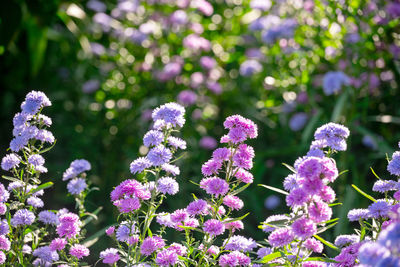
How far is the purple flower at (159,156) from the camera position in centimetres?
125

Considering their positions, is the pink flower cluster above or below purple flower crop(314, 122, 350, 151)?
below

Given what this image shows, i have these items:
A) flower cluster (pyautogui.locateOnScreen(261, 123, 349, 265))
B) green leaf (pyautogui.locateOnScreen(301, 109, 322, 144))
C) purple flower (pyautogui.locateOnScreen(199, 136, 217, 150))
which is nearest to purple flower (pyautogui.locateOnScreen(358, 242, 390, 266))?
flower cluster (pyautogui.locateOnScreen(261, 123, 349, 265))

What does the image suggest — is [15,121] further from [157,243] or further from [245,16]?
[245,16]

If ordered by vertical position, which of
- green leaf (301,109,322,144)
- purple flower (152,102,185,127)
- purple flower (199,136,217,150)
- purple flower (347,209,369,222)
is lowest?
purple flower (347,209,369,222)

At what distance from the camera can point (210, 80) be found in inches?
124

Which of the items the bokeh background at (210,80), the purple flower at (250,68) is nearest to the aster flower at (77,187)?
the bokeh background at (210,80)

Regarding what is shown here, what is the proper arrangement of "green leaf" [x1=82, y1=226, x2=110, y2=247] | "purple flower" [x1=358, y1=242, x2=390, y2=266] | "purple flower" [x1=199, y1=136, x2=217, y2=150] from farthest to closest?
1. "purple flower" [x1=199, y1=136, x2=217, y2=150]
2. "green leaf" [x1=82, y1=226, x2=110, y2=247]
3. "purple flower" [x1=358, y1=242, x2=390, y2=266]

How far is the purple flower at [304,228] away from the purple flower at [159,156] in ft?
1.11

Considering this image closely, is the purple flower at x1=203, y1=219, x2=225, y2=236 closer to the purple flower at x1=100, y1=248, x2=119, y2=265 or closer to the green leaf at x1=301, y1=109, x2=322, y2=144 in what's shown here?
the purple flower at x1=100, y1=248, x2=119, y2=265

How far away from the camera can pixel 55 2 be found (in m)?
2.92

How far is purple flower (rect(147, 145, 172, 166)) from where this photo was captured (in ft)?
4.10

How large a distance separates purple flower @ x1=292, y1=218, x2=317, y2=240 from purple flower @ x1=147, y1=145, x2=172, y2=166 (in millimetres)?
338

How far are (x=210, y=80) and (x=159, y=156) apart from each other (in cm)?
193

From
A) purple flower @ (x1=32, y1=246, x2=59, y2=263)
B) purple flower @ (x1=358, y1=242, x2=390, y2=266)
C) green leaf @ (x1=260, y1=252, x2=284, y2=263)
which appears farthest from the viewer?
purple flower @ (x1=32, y1=246, x2=59, y2=263)
